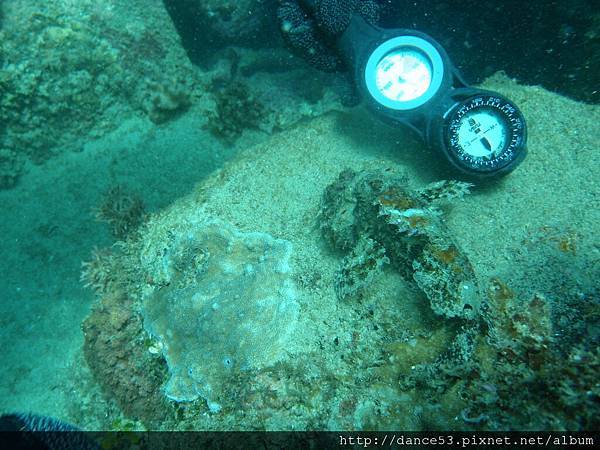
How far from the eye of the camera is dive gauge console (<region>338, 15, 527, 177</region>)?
128 inches

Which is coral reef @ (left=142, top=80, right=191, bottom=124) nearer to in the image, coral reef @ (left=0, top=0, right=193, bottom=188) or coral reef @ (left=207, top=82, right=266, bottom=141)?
coral reef @ (left=0, top=0, right=193, bottom=188)

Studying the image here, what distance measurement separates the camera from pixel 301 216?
11.8 ft

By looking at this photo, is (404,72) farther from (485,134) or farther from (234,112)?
(234,112)

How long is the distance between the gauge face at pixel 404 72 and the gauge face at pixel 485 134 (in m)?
0.38

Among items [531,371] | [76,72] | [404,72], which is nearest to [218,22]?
[76,72]

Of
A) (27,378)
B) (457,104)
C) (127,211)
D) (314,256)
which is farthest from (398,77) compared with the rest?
(27,378)

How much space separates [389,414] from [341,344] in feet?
1.86

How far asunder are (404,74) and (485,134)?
975 millimetres

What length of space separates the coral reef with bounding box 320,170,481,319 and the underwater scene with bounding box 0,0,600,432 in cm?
2

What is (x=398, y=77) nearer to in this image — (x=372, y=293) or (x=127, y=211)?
(x=372, y=293)

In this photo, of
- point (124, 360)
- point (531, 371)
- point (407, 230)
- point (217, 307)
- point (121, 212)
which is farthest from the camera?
point (121, 212)

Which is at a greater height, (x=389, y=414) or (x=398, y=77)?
(x=398, y=77)

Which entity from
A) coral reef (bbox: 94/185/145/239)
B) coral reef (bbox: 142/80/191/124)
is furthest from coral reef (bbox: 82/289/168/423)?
coral reef (bbox: 142/80/191/124)

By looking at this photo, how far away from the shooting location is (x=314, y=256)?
10.7ft
